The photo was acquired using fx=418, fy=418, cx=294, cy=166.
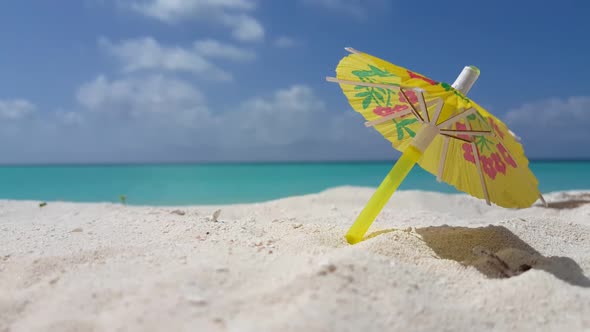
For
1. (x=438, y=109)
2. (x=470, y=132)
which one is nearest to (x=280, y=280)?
(x=438, y=109)

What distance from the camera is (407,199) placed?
27.9 ft

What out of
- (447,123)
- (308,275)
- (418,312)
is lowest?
(418,312)

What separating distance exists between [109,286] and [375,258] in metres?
1.71

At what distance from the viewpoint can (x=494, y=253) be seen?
11.9 feet

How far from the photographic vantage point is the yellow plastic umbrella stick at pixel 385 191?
3.68m

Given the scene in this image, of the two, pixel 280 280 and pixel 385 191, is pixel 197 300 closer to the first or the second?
pixel 280 280

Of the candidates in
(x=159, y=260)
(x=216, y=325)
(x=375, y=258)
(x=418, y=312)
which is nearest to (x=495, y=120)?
(x=375, y=258)

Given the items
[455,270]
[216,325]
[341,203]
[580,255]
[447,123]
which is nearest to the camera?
[216,325]

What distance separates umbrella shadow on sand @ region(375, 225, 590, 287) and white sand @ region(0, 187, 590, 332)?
15 millimetres

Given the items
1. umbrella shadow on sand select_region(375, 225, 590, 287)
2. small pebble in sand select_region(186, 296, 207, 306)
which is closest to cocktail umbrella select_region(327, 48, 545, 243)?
umbrella shadow on sand select_region(375, 225, 590, 287)

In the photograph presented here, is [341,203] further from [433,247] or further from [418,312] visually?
[418,312]

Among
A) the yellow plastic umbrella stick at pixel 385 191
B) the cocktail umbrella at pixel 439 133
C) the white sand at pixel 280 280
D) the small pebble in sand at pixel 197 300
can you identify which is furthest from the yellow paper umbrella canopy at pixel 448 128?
the small pebble in sand at pixel 197 300

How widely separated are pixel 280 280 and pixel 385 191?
4.98ft

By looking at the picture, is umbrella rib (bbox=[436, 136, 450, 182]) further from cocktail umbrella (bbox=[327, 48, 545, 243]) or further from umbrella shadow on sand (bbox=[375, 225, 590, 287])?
umbrella shadow on sand (bbox=[375, 225, 590, 287])
